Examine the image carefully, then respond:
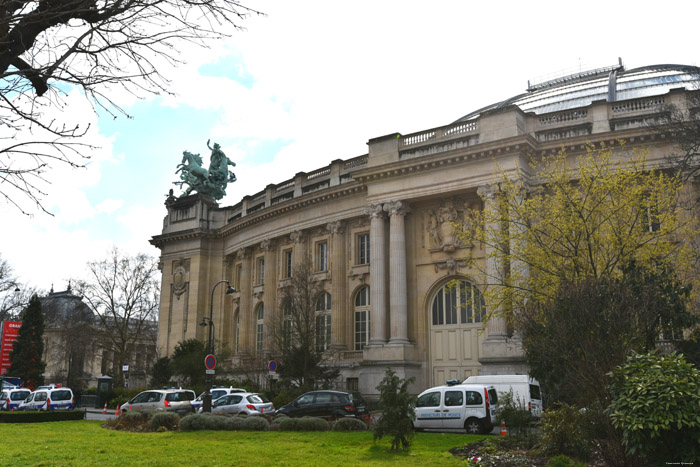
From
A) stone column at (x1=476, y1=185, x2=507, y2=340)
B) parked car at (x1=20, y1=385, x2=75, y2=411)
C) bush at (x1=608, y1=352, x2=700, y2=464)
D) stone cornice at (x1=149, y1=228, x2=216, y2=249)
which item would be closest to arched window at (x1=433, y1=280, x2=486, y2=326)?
stone column at (x1=476, y1=185, x2=507, y2=340)

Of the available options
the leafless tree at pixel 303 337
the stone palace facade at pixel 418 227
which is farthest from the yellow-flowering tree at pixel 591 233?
the leafless tree at pixel 303 337

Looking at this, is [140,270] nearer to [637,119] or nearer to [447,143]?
[447,143]

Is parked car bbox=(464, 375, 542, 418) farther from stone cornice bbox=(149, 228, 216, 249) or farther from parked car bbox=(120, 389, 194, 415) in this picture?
stone cornice bbox=(149, 228, 216, 249)

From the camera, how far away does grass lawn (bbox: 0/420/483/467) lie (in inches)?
544

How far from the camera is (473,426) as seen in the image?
2123 centimetres

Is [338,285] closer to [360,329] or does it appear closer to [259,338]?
[360,329]

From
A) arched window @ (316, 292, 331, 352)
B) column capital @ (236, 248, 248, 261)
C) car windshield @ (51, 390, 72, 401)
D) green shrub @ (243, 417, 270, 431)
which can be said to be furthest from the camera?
column capital @ (236, 248, 248, 261)

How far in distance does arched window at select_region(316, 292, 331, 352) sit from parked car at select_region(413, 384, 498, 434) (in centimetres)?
1355

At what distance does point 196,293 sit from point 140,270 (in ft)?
38.9

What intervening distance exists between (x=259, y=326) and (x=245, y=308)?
1713mm

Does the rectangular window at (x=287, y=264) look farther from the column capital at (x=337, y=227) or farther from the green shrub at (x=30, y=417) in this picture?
the green shrub at (x=30, y=417)

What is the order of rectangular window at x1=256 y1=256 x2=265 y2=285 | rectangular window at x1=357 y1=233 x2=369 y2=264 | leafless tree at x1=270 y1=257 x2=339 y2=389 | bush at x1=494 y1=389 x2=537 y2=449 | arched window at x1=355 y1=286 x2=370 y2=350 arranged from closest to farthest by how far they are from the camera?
1. bush at x1=494 y1=389 x2=537 y2=449
2. leafless tree at x1=270 y1=257 x2=339 y2=389
3. arched window at x1=355 y1=286 x2=370 y2=350
4. rectangular window at x1=357 y1=233 x2=369 y2=264
5. rectangular window at x1=256 y1=256 x2=265 y2=285

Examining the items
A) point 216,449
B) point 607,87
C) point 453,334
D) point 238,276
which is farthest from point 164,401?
point 607,87

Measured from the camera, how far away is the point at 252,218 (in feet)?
151
